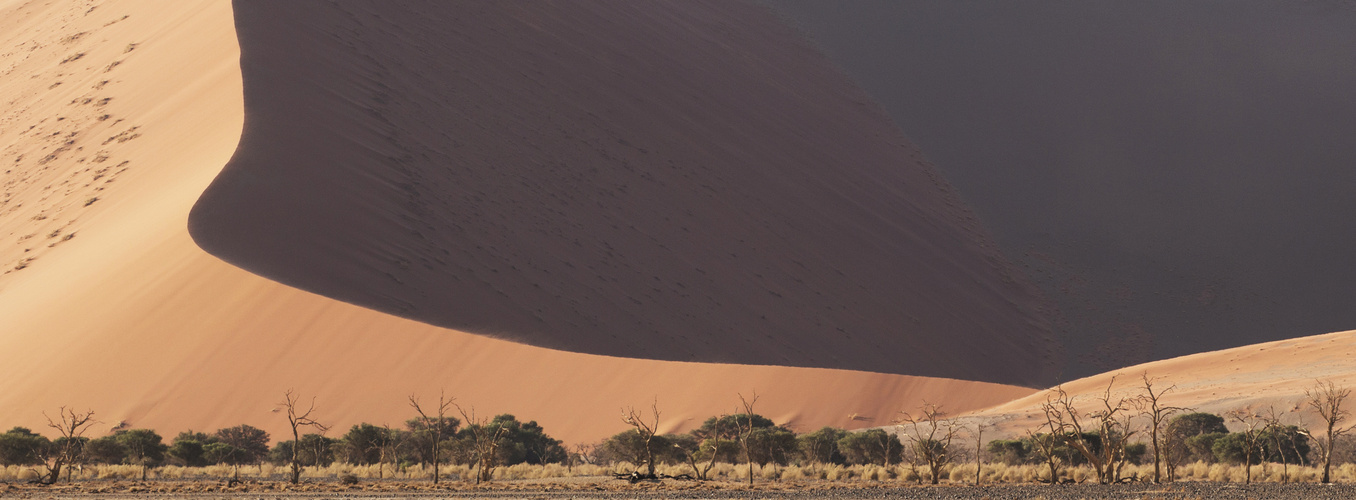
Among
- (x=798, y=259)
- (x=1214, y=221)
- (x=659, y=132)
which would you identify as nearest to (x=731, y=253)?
(x=798, y=259)

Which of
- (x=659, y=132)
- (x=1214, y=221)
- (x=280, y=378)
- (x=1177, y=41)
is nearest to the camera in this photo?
(x=280, y=378)

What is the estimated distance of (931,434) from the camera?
15633 millimetres

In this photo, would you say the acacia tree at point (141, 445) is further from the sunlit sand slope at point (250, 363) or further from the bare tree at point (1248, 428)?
the bare tree at point (1248, 428)

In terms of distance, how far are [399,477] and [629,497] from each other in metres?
5.01

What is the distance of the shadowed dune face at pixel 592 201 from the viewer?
22312 millimetres

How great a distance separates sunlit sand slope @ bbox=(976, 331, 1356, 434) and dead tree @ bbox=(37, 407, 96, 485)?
11.7 m

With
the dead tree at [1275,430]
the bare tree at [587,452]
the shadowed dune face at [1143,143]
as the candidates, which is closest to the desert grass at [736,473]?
the dead tree at [1275,430]

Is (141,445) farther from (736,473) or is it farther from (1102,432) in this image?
(1102,432)

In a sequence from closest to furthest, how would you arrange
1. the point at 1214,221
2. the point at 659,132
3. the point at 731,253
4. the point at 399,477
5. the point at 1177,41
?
the point at 399,477
the point at 731,253
the point at 659,132
the point at 1214,221
the point at 1177,41

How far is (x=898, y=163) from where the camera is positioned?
3994 cm

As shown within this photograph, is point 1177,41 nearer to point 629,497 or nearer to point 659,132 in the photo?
point 659,132

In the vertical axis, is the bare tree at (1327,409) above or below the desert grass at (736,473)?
above

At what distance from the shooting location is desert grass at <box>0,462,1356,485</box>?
15.5 metres

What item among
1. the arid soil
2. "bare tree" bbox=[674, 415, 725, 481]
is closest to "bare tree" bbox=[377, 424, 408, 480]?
the arid soil
